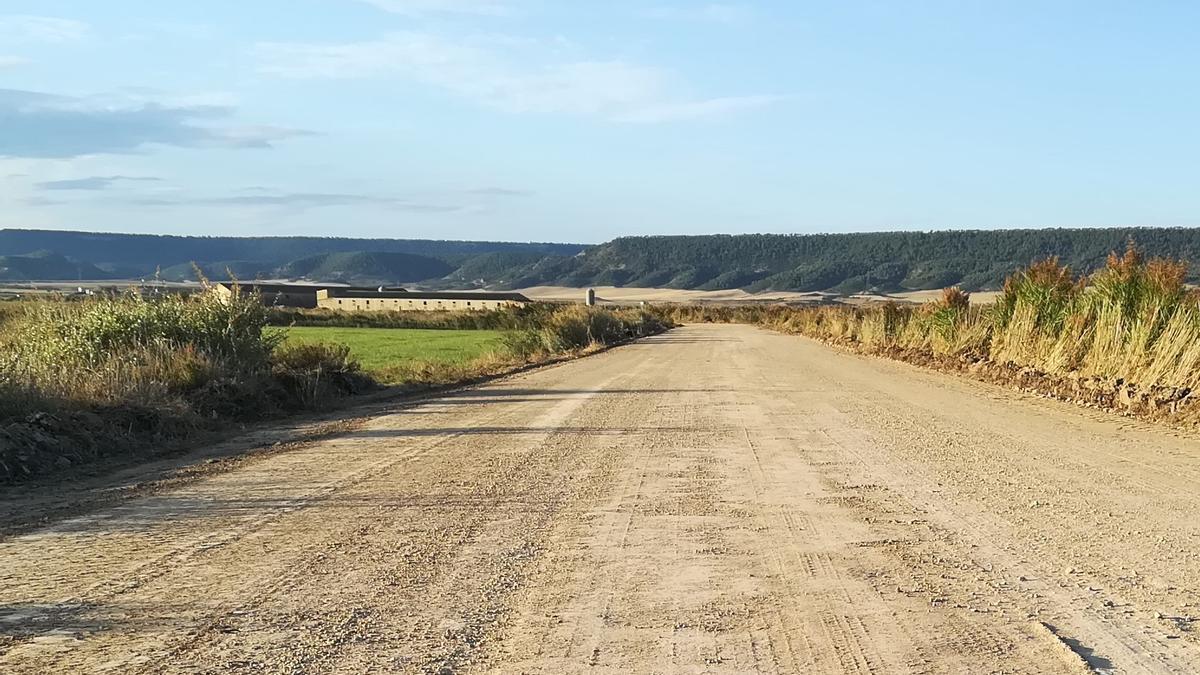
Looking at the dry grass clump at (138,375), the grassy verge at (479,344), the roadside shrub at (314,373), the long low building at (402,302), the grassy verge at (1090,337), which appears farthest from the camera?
the long low building at (402,302)

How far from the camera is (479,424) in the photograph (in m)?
15.5

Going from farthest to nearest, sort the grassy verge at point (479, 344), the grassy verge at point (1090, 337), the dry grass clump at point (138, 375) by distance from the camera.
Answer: the grassy verge at point (479, 344) → the grassy verge at point (1090, 337) → the dry grass clump at point (138, 375)

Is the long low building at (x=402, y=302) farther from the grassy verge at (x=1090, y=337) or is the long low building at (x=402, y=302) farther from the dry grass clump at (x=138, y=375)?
the dry grass clump at (x=138, y=375)

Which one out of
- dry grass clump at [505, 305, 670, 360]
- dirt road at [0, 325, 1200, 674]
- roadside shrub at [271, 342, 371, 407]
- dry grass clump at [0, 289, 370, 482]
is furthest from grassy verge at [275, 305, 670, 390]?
dirt road at [0, 325, 1200, 674]

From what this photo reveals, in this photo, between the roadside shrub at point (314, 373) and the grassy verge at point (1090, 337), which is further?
the roadside shrub at point (314, 373)

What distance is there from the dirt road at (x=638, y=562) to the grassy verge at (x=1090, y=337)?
7.89 ft

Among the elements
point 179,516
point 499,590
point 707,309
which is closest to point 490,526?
point 499,590

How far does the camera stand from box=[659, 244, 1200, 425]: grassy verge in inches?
609

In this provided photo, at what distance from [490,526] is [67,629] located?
3209 mm

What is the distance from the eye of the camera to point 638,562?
7129 millimetres

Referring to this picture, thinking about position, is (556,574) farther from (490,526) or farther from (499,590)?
(490,526)

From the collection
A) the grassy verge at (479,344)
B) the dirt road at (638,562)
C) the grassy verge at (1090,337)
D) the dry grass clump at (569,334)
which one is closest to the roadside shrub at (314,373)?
the grassy verge at (479,344)

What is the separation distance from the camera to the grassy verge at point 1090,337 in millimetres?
15469

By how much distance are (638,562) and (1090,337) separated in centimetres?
1432
